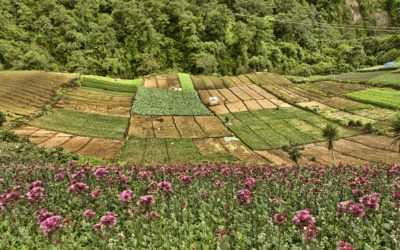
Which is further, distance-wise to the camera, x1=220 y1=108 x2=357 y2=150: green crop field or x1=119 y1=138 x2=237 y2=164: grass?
x1=220 y1=108 x2=357 y2=150: green crop field

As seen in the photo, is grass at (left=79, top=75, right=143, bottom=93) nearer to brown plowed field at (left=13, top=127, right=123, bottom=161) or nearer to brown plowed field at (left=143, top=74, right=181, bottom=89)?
brown plowed field at (left=143, top=74, right=181, bottom=89)

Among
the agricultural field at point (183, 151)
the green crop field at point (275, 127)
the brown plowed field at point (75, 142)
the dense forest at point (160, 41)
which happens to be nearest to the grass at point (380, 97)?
the green crop field at point (275, 127)

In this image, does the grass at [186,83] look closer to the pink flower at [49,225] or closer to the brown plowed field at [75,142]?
the brown plowed field at [75,142]

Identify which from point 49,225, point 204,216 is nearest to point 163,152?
point 204,216

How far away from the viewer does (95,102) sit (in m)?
64.4

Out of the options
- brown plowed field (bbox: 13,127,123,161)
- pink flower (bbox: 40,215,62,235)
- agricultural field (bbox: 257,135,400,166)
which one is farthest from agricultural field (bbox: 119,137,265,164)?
pink flower (bbox: 40,215,62,235)

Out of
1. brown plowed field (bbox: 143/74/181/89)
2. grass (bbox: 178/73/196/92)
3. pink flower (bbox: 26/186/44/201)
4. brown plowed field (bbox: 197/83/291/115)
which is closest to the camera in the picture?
pink flower (bbox: 26/186/44/201)

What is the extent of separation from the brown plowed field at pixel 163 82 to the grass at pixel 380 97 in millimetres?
40657

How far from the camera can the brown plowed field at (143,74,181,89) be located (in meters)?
81.1

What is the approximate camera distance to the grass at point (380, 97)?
209 ft

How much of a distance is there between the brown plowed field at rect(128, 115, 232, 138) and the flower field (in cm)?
3525

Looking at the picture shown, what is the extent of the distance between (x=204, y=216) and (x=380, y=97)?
225 ft

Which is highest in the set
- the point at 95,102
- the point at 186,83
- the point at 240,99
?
the point at 186,83

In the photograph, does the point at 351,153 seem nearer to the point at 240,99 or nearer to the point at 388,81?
the point at 240,99
